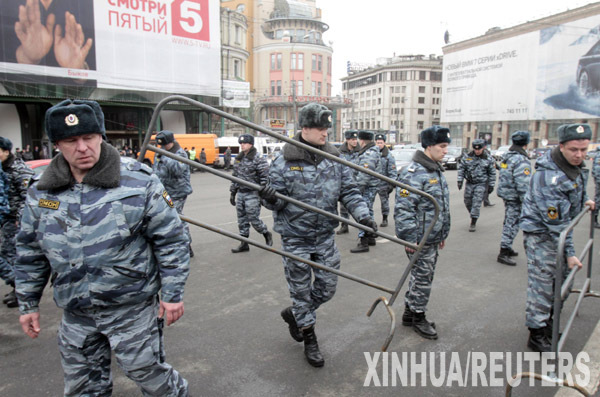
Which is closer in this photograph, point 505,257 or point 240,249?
point 505,257

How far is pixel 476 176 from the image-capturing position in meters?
8.01

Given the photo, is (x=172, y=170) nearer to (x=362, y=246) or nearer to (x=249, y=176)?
(x=249, y=176)

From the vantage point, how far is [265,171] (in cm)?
646

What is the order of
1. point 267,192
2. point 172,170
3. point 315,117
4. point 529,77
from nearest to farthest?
1. point 267,192
2. point 315,117
3. point 172,170
4. point 529,77

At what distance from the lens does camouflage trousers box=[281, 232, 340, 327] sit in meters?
3.27

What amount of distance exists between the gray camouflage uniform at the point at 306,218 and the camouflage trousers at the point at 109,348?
125 cm

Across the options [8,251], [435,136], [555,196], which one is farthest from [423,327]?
[8,251]

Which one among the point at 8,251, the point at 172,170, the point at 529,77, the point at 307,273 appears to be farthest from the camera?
the point at 529,77

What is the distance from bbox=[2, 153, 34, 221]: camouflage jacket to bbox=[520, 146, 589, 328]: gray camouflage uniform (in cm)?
500

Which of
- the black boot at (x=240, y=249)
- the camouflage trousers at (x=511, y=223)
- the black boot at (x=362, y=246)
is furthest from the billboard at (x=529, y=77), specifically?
the black boot at (x=240, y=249)

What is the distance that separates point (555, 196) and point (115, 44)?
1107 inches

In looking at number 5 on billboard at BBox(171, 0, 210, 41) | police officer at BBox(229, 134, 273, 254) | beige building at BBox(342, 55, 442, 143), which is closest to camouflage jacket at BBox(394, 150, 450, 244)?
police officer at BBox(229, 134, 273, 254)

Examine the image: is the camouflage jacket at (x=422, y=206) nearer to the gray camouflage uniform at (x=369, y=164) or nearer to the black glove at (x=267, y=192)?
the black glove at (x=267, y=192)

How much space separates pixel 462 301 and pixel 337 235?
3.33 meters
